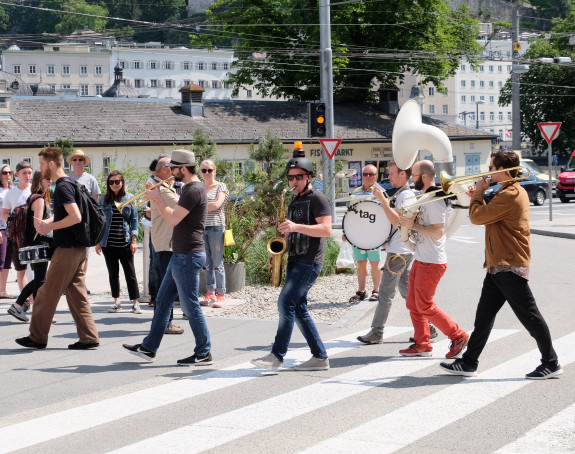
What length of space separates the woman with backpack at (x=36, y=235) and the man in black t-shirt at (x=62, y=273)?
0.91m

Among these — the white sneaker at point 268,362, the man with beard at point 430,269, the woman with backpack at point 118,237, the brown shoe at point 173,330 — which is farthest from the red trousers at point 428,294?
the woman with backpack at point 118,237

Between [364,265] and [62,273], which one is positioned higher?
[62,273]

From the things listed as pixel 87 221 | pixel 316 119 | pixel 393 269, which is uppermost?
pixel 316 119

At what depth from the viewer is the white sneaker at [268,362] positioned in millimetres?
8148

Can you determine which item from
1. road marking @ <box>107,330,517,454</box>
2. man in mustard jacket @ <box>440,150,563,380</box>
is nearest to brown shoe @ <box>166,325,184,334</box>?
road marking @ <box>107,330,517,454</box>

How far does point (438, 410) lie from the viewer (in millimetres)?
6762

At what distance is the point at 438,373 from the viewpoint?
26.5ft

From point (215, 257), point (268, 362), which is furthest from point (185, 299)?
point (215, 257)

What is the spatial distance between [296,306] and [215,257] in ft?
13.5

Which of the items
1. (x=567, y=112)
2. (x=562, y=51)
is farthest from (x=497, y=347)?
(x=562, y=51)

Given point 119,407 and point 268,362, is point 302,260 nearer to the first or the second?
point 268,362

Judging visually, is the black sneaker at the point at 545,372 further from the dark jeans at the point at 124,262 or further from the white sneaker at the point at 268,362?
the dark jeans at the point at 124,262

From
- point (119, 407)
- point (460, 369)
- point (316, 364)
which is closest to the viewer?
point (119, 407)

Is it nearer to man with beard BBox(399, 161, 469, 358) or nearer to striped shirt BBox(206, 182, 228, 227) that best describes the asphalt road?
man with beard BBox(399, 161, 469, 358)
